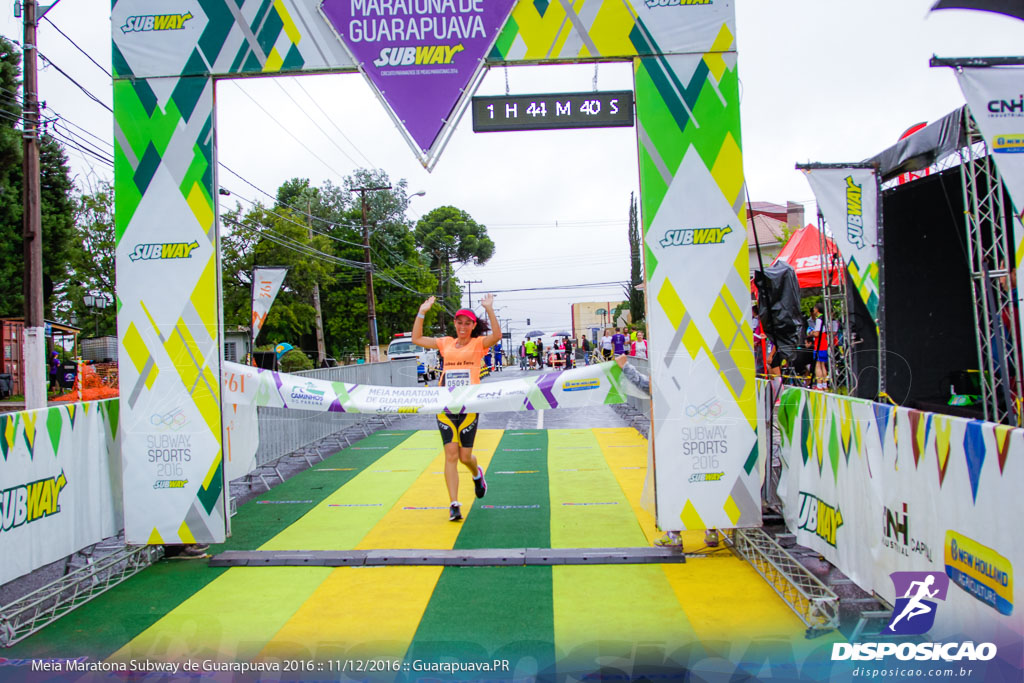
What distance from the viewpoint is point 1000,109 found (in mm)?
4531

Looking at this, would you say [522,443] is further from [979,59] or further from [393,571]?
[979,59]

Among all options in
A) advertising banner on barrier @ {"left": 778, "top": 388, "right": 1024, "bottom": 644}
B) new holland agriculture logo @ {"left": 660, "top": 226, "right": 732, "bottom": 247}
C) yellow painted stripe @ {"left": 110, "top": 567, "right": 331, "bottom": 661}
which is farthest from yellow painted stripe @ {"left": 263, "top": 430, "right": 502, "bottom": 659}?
new holland agriculture logo @ {"left": 660, "top": 226, "right": 732, "bottom": 247}

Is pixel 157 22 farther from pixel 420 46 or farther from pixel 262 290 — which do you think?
pixel 262 290

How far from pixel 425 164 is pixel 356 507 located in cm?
379

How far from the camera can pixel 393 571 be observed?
518cm

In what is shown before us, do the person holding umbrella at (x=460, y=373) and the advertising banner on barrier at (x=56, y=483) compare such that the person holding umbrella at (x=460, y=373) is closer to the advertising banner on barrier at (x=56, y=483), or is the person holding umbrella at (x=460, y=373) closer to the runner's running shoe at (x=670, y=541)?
the runner's running shoe at (x=670, y=541)

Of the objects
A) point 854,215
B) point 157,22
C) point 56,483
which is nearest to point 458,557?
point 56,483

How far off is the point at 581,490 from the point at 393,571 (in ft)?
10.5

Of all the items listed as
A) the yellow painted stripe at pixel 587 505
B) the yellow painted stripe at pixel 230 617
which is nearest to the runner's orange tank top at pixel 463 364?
the yellow painted stripe at pixel 587 505

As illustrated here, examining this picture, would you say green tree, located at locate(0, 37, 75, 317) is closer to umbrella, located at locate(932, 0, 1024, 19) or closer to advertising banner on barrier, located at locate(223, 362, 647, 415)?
advertising banner on barrier, located at locate(223, 362, 647, 415)

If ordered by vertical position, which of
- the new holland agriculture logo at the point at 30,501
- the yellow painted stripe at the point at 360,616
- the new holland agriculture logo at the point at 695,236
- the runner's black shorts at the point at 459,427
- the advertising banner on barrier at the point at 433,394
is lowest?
the yellow painted stripe at the point at 360,616

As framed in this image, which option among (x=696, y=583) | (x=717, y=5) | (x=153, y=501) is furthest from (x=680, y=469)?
(x=153, y=501)

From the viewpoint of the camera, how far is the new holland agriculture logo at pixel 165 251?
5.50 metres

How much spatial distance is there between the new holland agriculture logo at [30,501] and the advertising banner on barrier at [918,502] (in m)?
5.33
